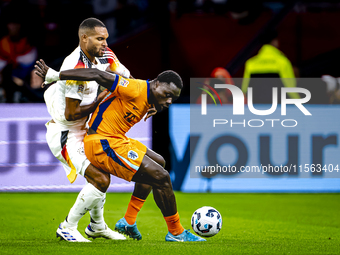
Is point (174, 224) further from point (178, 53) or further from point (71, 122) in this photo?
point (178, 53)

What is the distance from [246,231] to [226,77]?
390 centimetres

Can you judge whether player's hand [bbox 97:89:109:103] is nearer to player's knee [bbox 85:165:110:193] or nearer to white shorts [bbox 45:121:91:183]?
white shorts [bbox 45:121:91:183]

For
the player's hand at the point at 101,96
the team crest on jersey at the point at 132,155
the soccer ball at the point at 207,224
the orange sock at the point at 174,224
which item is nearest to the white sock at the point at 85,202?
the team crest on jersey at the point at 132,155

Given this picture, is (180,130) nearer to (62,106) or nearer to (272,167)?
(272,167)

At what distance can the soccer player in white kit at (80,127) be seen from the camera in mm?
4902

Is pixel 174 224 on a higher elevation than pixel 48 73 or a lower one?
lower

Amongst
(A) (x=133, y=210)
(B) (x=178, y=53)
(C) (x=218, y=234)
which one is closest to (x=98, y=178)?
(A) (x=133, y=210)

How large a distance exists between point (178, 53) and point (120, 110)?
5798 millimetres

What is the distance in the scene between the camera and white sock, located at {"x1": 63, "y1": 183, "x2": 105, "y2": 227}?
4.87m

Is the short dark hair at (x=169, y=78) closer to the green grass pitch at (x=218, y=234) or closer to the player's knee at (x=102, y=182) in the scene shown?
the player's knee at (x=102, y=182)

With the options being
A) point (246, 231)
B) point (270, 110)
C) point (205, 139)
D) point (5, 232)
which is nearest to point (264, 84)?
point (270, 110)

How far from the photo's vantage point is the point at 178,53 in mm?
10578

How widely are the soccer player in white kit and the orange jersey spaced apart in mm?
121

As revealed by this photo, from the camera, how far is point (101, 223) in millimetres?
5156
